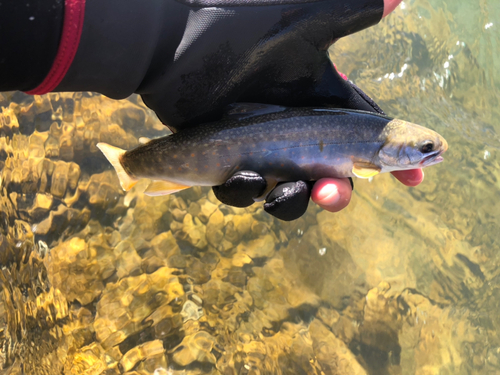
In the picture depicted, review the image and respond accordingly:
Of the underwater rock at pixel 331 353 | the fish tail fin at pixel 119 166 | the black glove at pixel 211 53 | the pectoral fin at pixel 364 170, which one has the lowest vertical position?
the underwater rock at pixel 331 353

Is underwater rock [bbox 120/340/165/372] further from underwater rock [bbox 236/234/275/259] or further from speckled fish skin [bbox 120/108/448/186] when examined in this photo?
speckled fish skin [bbox 120/108/448/186]

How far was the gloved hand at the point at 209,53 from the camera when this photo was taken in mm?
1840

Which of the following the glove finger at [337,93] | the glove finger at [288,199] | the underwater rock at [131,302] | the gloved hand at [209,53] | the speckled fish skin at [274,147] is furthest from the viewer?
the underwater rock at [131,302]

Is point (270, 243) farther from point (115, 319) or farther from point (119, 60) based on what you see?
point (119, 60)

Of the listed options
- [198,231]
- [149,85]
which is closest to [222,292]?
[198,231]

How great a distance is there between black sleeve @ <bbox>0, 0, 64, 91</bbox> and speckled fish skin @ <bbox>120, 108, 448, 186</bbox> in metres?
0.80

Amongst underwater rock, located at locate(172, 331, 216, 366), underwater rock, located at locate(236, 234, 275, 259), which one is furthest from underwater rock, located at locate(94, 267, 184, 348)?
underwater rock, located at locate(236, 234, 275, 259)

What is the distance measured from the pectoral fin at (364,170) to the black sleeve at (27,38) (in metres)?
1.76

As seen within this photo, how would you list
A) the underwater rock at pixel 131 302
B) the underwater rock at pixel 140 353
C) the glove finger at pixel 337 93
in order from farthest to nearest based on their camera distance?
the underwater rock at pixel 131 302 < the underwater rock at pixel 140 353 < the glove finger at pixel 337 93

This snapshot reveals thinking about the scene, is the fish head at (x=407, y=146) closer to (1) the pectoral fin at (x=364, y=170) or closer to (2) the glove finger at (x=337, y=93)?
(1) the pectoral fin at (x=364, y=170)

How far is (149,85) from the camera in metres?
2.17

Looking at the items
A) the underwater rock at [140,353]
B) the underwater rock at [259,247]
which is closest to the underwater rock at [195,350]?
the underwater rock at [140,353]

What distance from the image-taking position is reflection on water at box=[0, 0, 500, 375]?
10.5 feet

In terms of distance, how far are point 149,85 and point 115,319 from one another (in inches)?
84.2
